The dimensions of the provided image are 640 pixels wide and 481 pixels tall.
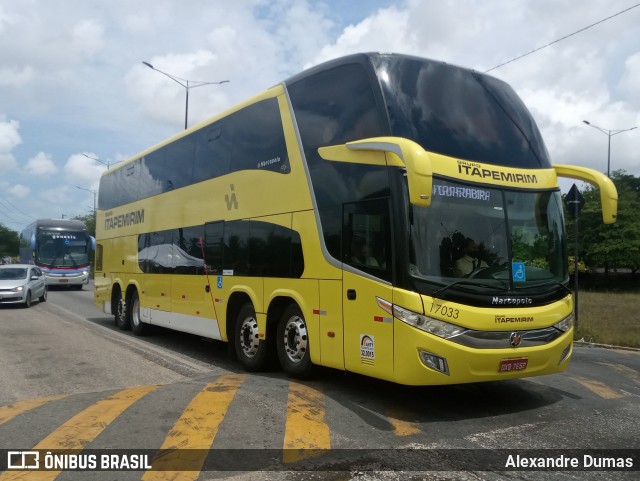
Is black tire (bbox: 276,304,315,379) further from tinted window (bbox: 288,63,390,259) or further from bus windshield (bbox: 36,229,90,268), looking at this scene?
bus windshield (bbox: 36,229,90,268)

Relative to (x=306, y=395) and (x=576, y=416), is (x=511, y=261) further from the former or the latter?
(x=306, y=395)

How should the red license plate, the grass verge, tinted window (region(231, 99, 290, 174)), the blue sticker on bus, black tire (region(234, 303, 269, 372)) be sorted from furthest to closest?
the grass verge, black tire (region(234, 303, 269, 372)), tinted window (region(231, 99, 290, 174)), the blue sticker on bus, the red license plate

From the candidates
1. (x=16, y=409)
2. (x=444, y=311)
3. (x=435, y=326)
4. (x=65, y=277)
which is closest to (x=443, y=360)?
(x=435, y=326)

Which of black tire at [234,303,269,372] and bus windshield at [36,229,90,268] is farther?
bus windshield at [36,229,90,268]

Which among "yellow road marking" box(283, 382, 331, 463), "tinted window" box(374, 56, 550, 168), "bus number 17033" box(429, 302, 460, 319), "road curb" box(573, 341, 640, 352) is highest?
"tinted window" box(374, 56, 550, 168)

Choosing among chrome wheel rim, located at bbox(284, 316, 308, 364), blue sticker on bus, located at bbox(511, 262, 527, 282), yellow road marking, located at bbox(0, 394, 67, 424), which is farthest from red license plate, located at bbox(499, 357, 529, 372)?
yellow road marking, located at bbox(0, 394, 67, 424)

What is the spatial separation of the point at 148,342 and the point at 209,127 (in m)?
5.03

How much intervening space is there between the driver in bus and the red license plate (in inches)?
39.9

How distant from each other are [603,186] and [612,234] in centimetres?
3837

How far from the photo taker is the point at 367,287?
21.6 feet

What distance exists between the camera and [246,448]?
5.08m

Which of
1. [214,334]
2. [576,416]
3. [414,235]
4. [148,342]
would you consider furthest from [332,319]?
[148,342]

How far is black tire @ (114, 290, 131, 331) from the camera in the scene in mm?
14578

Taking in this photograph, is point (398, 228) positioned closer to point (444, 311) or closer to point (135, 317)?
point (444, 311)
